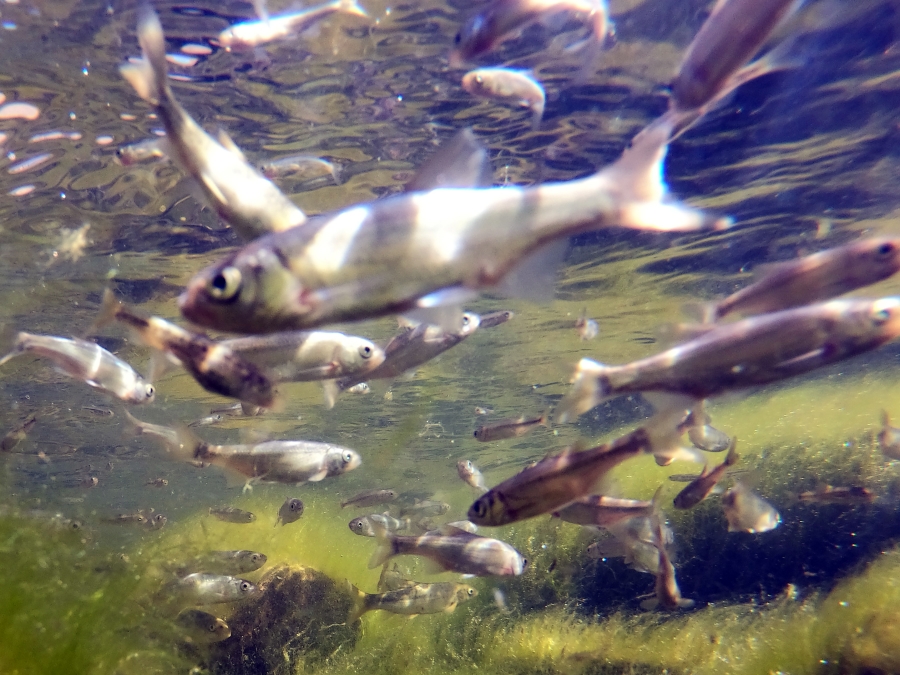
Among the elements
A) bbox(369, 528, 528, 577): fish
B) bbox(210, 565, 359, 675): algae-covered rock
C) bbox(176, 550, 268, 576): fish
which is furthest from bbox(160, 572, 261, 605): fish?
bbox(369, 528, 528, 577): fish

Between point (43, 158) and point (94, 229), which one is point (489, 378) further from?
point (43, 158)

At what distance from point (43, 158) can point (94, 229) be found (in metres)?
2.18

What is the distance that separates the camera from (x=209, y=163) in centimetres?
255

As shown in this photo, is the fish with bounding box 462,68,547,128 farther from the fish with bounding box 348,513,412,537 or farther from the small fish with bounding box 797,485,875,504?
the small fish with bounding box 797,485,875,504

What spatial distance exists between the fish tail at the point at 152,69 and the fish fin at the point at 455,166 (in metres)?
1.28

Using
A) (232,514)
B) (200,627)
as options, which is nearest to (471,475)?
(232,514)

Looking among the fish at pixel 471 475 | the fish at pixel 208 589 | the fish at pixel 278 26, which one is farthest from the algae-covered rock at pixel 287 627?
the fish at pixel 278 26

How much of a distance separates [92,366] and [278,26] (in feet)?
16.0

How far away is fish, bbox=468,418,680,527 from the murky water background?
597 mm

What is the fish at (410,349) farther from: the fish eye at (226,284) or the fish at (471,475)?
the fish at (471,475)

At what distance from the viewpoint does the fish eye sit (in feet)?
6.63

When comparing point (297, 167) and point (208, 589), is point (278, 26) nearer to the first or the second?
point (297, 167)

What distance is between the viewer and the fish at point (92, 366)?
18.3 ft

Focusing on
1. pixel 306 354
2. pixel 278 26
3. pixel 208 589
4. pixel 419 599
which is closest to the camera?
pixel 306 354
